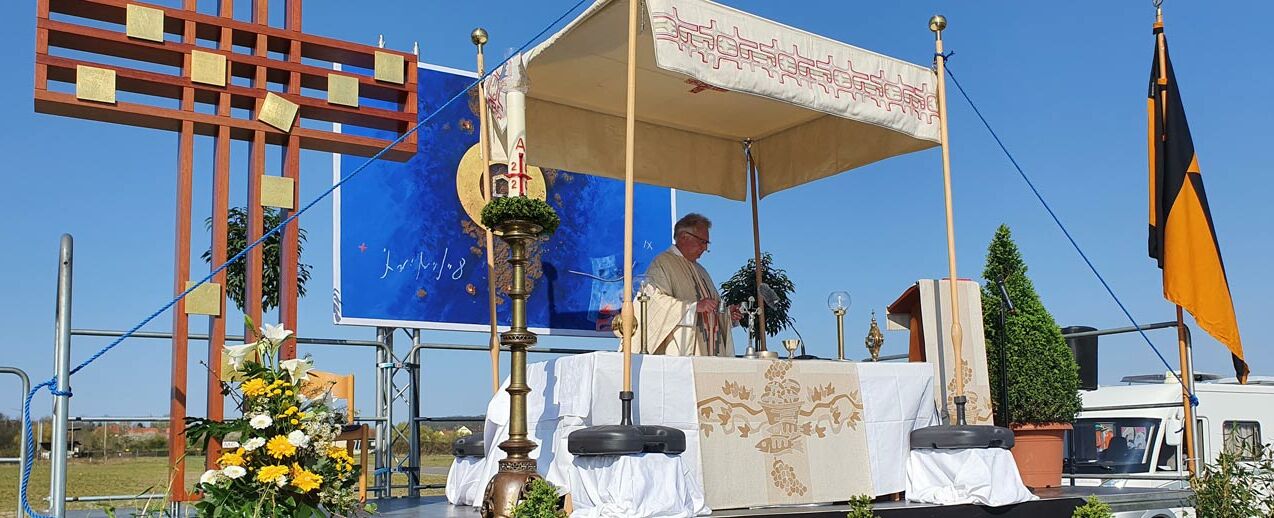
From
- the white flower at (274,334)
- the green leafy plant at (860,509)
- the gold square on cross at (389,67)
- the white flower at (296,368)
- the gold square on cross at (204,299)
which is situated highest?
the gold square on cross at (389,67)

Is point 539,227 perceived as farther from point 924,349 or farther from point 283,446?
point 924,349

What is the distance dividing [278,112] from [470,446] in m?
2.21

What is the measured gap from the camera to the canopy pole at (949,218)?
630 cm

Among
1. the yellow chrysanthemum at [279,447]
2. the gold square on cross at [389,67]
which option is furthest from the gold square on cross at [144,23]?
the yellow chrysanthemum at [279,447]

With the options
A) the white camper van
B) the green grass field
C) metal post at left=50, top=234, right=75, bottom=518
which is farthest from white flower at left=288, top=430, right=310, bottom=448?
the green grass field

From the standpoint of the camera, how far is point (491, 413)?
568cm

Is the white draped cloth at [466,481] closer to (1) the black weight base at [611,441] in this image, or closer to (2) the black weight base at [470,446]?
(2) the black weight base at [470,446]

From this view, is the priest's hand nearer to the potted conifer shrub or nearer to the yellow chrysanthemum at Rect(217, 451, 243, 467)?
the potted conifer shrub

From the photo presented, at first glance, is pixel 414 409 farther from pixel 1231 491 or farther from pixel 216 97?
pixel 1231 491

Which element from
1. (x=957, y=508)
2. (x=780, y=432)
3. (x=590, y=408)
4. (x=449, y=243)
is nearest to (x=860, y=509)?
(x=780, y=432)

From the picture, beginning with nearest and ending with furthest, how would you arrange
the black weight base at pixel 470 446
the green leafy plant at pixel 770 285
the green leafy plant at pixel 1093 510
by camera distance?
the green leafy plant at pixel 1093 510, the black weight base at pixel 470 446, the green leafy plant at pixel 770 285

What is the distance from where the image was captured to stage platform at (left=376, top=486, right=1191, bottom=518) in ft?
17.9

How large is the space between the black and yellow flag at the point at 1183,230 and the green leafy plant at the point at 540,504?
4834 millimetres

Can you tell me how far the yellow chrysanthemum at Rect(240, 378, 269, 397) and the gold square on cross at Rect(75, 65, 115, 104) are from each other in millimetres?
1811
